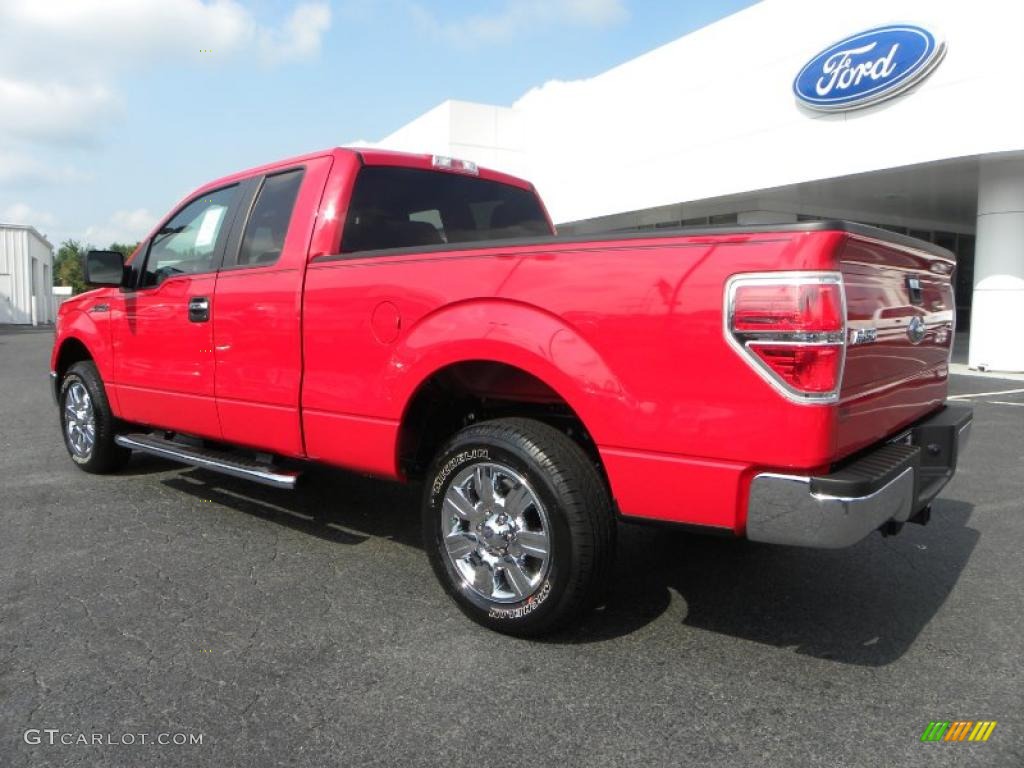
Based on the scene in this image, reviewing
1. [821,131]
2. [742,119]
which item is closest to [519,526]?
[821,131]

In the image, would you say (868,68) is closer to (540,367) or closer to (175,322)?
(175,322)

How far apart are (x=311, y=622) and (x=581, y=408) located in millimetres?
1428

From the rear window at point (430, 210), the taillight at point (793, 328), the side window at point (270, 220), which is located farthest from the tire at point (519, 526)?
the side window at point (270, 220)

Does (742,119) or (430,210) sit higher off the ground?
(742,119)

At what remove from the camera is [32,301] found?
51.6m

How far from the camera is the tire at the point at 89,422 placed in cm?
533

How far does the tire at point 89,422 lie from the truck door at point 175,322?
0.32 meters

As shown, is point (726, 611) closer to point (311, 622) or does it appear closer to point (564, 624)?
point (564, 624)

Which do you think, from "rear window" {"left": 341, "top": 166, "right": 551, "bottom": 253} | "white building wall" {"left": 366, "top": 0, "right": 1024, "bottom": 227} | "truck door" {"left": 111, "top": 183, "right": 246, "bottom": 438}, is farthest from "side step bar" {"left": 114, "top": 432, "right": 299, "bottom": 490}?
"white building wall" {"left": 366, "top": 0, "right": 1024, "bottom": 227}

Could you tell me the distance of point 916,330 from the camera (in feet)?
10.2

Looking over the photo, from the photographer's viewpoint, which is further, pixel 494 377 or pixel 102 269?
pixel 102 269

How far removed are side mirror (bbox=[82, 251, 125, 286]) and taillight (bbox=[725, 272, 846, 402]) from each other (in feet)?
13.3

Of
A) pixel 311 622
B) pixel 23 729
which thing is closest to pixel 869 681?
pixel 311 622

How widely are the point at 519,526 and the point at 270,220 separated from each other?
224cm
